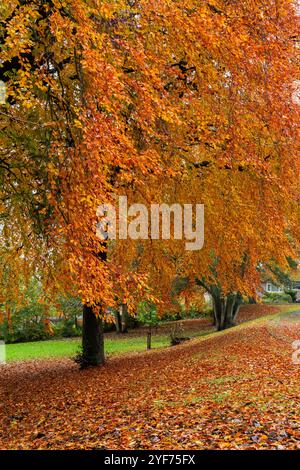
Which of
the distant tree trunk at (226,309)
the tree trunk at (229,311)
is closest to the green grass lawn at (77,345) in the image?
the distant tree trunk at (226,309)

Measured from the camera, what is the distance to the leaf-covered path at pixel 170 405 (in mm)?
5734

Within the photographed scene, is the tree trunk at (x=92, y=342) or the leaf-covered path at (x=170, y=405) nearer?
the leaf-covered path at (x=170, y=405)

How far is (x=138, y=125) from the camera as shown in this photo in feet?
23.1

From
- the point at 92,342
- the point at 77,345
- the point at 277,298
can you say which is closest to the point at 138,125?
the point at 92,342

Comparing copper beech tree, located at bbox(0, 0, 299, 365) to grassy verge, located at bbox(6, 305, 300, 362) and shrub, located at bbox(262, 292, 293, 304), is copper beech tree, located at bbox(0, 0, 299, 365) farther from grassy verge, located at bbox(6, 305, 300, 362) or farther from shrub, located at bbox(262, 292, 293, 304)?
shrub, located at bbox(262, 292, 293, 304)

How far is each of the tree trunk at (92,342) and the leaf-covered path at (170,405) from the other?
1.73ft

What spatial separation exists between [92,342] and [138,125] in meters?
7.97

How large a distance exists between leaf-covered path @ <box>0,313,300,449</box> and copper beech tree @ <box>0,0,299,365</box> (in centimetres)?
168

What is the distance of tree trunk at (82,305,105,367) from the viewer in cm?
1316

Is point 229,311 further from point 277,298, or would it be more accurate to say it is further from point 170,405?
point 277,298

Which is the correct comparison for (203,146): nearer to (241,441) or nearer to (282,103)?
(282,103)

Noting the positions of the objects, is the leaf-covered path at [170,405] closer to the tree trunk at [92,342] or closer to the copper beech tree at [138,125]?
the tree trunk at [92,342]
